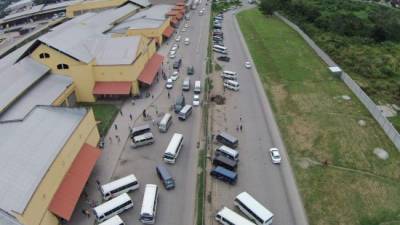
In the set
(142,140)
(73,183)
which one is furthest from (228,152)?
(73,183)

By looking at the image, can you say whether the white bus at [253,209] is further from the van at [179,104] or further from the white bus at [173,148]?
the van at [179,104]

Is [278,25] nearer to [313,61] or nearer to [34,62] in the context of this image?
[313,61]

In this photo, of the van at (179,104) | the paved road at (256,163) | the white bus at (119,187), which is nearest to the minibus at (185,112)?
the van at (179,104)

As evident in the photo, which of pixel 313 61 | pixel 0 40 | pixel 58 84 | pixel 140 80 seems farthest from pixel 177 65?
pixel 0 40

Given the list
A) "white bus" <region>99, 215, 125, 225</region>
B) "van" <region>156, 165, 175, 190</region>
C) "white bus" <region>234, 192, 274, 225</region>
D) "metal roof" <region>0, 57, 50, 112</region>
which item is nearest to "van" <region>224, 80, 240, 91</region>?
"van" <region>156, 165, 175, 190</region>

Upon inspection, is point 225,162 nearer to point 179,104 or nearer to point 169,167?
point 169,167

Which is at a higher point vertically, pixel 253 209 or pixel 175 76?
pixel 175 76
